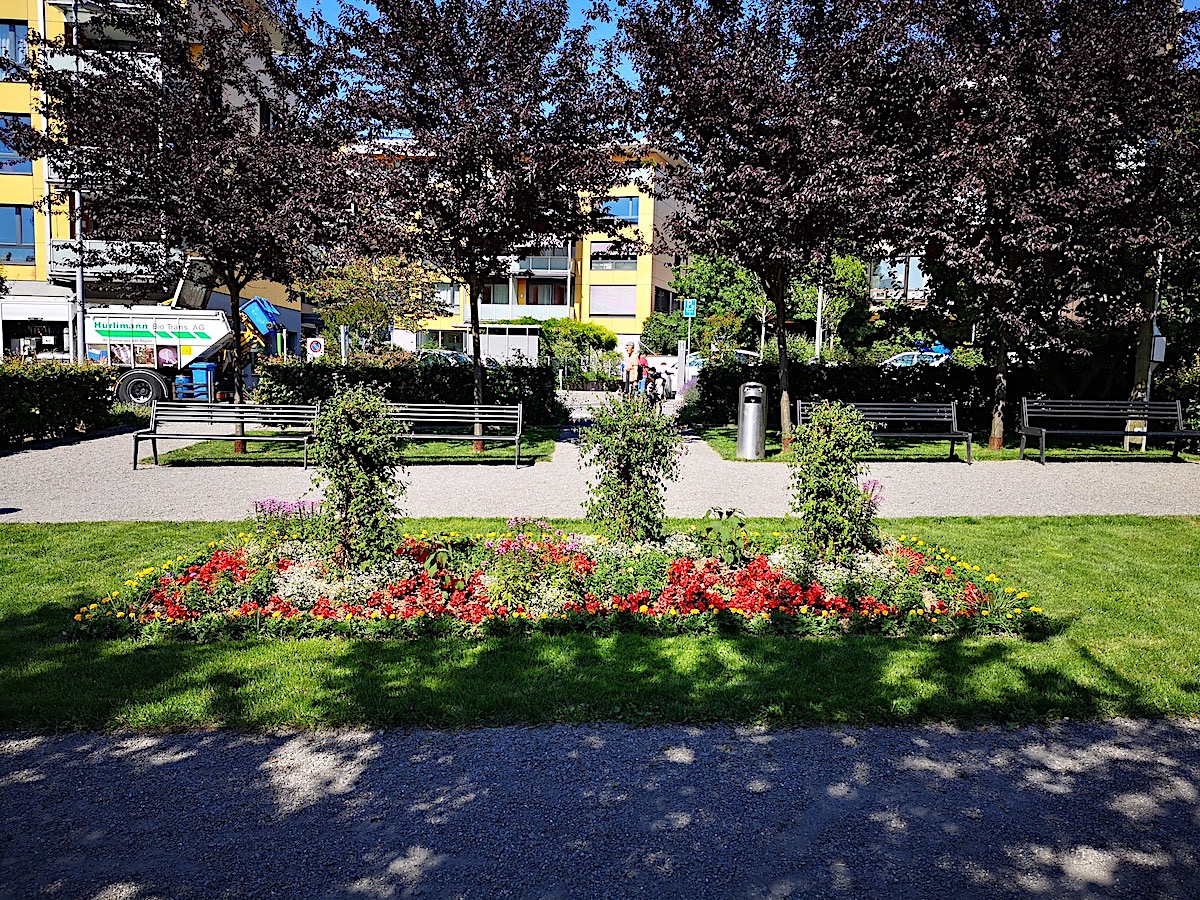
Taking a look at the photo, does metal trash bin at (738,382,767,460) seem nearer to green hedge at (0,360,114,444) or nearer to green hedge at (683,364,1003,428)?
green hedge at (683,364,1003,428)

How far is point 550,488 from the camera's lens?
→ 36.2 ft

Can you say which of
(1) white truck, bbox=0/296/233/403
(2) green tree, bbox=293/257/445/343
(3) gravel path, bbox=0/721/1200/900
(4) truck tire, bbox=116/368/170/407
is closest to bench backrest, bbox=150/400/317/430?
(4) truck tire, bbox=116/368/170/407

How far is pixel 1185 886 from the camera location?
312 centimetres

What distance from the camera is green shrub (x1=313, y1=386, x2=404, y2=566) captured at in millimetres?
6324

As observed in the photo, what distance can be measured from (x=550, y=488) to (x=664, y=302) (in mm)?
44135

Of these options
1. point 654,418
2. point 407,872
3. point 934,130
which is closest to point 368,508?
point 654,418

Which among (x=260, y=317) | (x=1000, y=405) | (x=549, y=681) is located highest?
(x=260, y=317)

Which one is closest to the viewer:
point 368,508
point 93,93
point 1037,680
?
point 1037,680

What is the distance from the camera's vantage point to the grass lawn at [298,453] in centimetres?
1303

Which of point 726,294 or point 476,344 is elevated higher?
point 726,294

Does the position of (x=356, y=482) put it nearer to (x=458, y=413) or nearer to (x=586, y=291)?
(x=458, y=413)

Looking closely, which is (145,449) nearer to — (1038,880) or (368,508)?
(368,508)

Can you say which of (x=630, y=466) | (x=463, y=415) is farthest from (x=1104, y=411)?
(x=630, y=466)

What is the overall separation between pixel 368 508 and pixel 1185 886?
502cm
